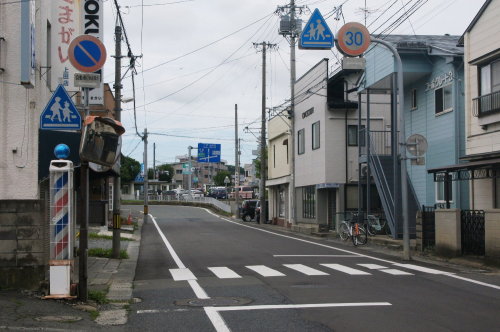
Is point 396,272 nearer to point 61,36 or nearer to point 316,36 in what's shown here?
point 316,36

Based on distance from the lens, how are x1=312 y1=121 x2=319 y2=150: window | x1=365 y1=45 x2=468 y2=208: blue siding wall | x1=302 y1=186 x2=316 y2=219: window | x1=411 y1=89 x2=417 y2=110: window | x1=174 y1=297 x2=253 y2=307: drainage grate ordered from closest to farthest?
x1=174 y1=297 x2=253 y2=307: drainage grate → x1=365 y1=45 x2=468 y2=208: blue siding wall → x1=411 y1=89 x2=417 y2=110: window → x1=312 y1=121 x2=319 y2=150: window → x1=302 y1=186 x2=316 y2=219: window

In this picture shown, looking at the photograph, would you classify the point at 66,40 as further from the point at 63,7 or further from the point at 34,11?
the point at 34,11

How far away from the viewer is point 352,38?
16.3 m

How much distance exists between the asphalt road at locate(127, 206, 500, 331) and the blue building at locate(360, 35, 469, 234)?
682 centimetres

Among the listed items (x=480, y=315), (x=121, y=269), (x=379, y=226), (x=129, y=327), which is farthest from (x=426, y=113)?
(x=129, y=327)

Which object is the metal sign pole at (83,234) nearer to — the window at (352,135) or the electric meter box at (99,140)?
the electric meter box at (99,140)

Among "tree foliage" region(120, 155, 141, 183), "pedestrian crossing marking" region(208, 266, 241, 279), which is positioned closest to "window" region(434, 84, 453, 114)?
"pedestrian crossing marking" region(208, 266, 241, 279)

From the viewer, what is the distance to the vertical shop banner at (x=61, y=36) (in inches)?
541

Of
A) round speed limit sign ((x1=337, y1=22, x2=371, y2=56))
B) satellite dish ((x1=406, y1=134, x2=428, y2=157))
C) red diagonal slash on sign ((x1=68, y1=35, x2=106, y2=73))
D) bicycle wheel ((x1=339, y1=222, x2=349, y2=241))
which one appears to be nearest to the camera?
red diagonal slash on sign ((x1=68, y1=35, x2=106, y2=73))

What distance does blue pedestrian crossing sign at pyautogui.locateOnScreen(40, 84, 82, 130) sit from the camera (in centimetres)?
962

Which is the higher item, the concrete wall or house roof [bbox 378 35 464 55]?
house roof [bbox 378 35 464 55]

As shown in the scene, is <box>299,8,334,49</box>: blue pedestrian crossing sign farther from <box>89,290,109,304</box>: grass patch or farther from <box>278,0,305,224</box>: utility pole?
<box>278,0,305,224</box>: utility pole

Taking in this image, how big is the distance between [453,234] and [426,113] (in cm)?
875

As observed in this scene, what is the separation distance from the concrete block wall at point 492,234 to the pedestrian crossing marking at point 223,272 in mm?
6642
